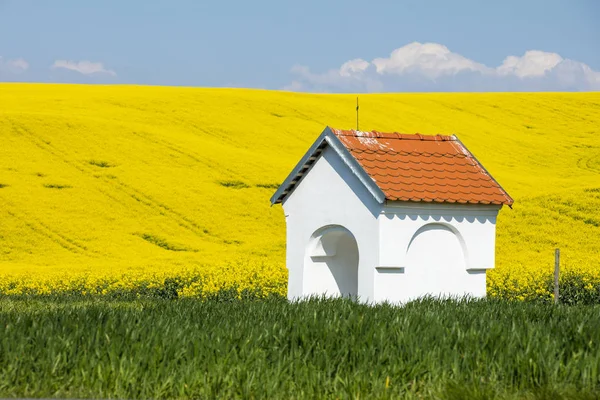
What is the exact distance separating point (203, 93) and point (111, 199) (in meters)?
21.5

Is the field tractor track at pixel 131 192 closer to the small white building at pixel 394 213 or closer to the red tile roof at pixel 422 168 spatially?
the small white building at pixel 394 213

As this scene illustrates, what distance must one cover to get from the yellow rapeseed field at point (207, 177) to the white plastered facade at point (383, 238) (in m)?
4.38

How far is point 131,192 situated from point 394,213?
24159 millimetres

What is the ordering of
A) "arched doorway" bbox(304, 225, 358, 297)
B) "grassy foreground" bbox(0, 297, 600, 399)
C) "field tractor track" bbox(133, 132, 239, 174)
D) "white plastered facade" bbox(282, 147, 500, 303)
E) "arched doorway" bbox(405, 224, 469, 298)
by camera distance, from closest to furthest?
"grassy foreground" bbox(0, 297, 600, 399), "white plastered facade" bbox(282, 147, 500, 303), "arched doorway" bbox(405, 224, 469, 298), "arched doorway" bbox(304, 225, 358, 297), "field tractor track" bbox(133, 132, 239, 174)

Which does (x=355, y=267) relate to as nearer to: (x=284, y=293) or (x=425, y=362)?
(x=284, y=293)

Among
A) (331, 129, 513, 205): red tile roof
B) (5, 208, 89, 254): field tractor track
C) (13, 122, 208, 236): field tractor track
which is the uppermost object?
(331, 129, 513, 205): red tile roof

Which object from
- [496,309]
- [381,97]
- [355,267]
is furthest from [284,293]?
[381,97]

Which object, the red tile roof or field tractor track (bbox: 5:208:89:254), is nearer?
the red tile roof

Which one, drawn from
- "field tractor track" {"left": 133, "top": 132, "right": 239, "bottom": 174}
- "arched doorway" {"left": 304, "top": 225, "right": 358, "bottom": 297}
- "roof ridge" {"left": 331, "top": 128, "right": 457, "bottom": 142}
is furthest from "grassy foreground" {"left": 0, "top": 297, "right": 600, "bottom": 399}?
"field tractor track" {"left": 133, "top": 132, "right": 239, "bottom": 174}

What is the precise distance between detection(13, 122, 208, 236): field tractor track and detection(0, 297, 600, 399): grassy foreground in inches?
937

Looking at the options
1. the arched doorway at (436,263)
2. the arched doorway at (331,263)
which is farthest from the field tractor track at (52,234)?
the arched doorway at (436,263)

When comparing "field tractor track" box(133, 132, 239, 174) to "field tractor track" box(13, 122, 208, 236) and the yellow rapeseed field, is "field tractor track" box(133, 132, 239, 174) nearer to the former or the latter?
the yellow rapeseed field

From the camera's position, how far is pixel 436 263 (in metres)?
16.7

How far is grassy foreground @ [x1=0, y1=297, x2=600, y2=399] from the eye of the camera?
10.1 m
